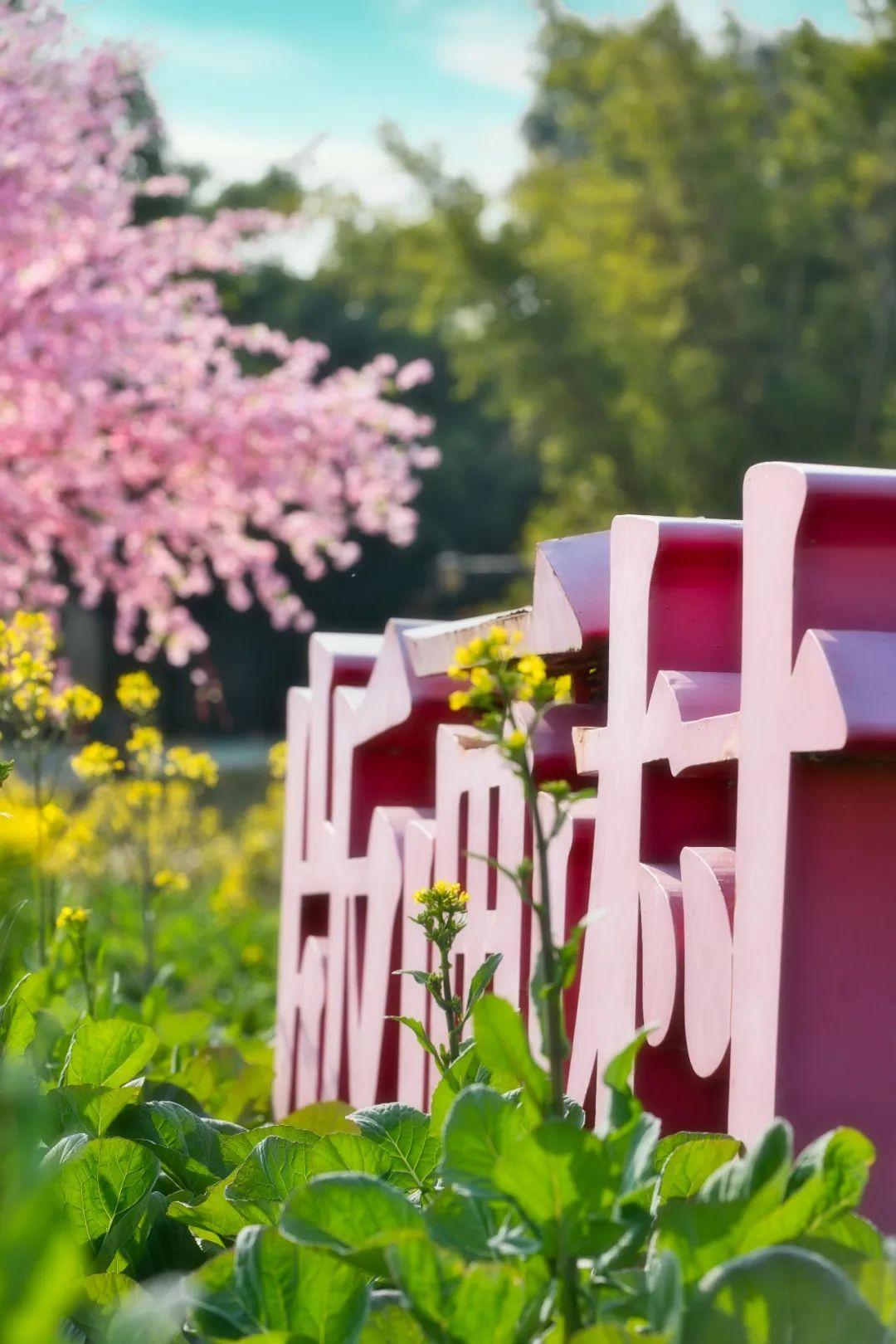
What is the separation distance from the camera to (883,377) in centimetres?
1722

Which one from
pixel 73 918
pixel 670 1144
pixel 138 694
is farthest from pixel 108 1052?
pixel 138 694

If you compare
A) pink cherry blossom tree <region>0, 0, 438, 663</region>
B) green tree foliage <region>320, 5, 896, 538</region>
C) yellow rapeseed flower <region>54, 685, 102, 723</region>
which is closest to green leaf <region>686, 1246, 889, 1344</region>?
yellow rapeseed flower <region>54, 685, 102, 723</region>

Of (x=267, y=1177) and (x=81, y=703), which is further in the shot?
(x=81, y=703)

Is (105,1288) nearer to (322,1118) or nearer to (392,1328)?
(392,1328)

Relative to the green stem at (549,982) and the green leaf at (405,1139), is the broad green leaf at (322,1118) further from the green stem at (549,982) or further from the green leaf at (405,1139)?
the green stem at (549,982)

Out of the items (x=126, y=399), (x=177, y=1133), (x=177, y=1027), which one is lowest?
(x=177, y=1027)

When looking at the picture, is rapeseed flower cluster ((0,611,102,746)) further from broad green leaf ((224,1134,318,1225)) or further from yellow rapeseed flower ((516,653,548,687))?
yellow rapeseed flower ((516,653,548,687))

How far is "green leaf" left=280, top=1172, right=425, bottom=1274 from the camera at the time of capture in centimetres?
80

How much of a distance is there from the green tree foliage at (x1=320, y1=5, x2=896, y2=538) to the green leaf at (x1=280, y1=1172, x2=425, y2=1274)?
16668mm

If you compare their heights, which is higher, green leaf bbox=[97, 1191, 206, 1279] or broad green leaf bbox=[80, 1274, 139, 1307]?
broad green leaf bbox=[80, 1274, 139, 1307]

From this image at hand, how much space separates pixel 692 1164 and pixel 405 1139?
0.75 feet

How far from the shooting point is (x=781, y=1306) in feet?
2.23

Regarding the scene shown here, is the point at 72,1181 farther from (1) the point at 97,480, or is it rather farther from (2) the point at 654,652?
(1) the point at 97,480

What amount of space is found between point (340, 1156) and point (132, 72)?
24.9 feet
